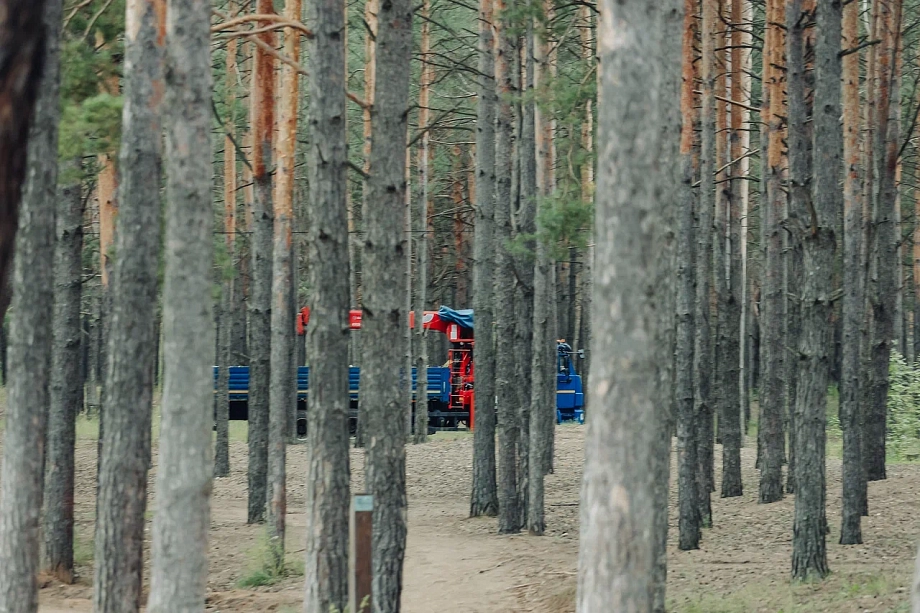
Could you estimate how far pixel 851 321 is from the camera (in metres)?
14.2

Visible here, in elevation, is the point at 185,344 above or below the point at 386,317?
below

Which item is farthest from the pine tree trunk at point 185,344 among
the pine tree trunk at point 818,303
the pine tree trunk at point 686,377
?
the pine tree trunk at point 686,377

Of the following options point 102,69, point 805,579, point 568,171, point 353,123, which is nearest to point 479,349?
point 568,171

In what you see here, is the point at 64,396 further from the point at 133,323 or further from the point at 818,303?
the point at 818,303

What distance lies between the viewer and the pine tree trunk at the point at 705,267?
1431cm

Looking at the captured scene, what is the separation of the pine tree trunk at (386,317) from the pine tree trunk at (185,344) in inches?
107

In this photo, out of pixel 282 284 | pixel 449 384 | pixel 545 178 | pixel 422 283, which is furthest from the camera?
pixel 449 384

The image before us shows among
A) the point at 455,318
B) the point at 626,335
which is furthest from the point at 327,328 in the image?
the point at 455,318

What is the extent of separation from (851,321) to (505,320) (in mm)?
4453

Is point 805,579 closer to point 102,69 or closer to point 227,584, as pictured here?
point 227,584

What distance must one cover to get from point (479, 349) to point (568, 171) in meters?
4.00

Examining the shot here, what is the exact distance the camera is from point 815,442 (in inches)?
437

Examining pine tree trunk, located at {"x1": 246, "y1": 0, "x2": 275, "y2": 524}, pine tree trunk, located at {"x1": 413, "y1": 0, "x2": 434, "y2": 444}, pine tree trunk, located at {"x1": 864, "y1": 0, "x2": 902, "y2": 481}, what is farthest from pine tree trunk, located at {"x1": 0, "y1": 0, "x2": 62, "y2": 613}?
pine tree trunk, located at {"x1": 413, "y1": 0, "x2": 434, "y2": 444}

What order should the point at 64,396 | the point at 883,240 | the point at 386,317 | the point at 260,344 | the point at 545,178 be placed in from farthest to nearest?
the point at 883,240 < the point at 260,344 < the point at 545,178 < the point at 64,396 < the point at 386,317
